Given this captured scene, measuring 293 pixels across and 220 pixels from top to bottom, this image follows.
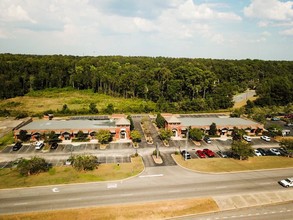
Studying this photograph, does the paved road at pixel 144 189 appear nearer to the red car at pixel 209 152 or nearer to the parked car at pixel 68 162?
the parked car at pixel 68 162

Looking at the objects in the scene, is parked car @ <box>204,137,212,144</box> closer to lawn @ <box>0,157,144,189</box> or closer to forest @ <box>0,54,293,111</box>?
lawn @ <box>0,157,144,189</box>

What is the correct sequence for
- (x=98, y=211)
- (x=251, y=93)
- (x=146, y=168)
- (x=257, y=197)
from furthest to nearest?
1. (x=251, y=93)
2. (x=146, y=168)
3. (x=257, y=197)
4. (x=98, y=211)

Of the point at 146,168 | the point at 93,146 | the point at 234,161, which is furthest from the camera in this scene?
the point at 93,146

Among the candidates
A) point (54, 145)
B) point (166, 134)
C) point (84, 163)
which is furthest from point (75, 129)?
point (166, 134)

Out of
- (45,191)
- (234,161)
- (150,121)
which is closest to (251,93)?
(150,121)

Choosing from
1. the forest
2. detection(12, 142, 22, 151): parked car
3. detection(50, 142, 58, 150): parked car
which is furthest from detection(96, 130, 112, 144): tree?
the forest

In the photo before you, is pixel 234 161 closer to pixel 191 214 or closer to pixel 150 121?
pixel 191 214
